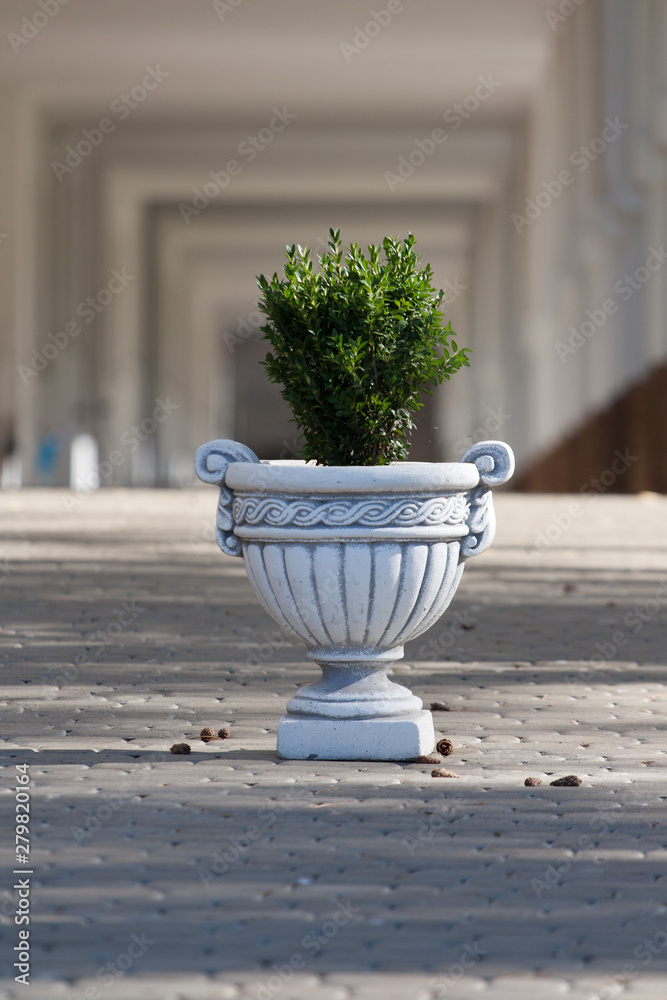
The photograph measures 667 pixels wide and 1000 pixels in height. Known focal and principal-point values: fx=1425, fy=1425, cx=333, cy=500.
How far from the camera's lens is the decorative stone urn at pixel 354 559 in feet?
15.4

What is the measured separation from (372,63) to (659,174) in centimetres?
956

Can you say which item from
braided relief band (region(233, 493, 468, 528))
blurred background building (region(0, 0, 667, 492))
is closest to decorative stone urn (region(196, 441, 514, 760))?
braided relief band (region(233, 493, 468, 528))

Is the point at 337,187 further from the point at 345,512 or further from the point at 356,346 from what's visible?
the point at 345,512

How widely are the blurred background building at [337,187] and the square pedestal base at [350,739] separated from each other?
1654 centimetres

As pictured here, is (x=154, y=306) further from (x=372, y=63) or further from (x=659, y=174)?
(x=659, y=174)

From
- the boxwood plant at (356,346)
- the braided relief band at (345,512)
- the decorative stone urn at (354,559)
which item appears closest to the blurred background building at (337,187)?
the boxwood plant at (356,346)

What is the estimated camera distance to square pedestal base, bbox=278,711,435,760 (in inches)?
193

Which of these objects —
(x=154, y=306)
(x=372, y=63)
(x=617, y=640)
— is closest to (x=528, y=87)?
(x=372, y=63)

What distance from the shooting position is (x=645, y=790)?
4.49 meters

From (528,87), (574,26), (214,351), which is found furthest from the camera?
(214,351)

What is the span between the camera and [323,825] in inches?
→ 158

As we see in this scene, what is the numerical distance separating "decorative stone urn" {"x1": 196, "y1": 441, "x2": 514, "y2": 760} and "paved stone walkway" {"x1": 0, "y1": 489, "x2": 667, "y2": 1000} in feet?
0.57

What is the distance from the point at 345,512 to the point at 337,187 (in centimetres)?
3609

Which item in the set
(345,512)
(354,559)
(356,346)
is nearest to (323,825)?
(354,559)
